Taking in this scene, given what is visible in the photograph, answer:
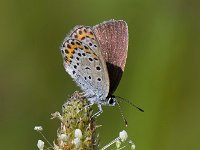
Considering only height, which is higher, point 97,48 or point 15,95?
point 97,48

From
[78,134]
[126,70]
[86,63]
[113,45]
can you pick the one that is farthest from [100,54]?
[126,70]

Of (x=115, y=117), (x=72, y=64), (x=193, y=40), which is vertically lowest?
(x=115, y=117)

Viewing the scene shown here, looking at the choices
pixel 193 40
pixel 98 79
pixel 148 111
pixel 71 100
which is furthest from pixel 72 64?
pixel 193 40

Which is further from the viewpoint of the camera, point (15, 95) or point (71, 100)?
point (15, 95)

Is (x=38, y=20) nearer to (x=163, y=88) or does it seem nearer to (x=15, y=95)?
(x=15, y=95)

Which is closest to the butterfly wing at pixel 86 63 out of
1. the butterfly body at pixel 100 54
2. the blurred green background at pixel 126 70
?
the butterfly body at pixel 100 54

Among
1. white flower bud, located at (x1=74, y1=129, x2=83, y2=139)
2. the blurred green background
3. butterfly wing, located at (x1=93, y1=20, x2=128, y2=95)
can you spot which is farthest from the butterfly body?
the blurred green background

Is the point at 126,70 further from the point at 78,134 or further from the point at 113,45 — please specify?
the point at 78,134
